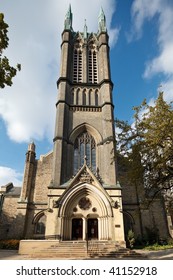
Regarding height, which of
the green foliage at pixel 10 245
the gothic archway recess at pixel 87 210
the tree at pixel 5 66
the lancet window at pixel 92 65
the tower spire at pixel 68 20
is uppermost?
the tower spire at pixel 68 20

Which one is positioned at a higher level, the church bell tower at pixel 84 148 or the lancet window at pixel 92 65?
the lancet window at pixel 92 65

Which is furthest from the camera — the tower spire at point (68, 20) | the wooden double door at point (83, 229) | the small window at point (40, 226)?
the tower spire at point (68, 20)

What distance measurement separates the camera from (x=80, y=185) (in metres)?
20.1

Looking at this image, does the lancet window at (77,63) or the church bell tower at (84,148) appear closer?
the church bell tower at (84,148)

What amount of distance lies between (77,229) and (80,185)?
422cm

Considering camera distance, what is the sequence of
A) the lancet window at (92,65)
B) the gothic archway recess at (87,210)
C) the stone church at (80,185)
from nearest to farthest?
the gothic archway recess at (87,210) → the stone church at (80,185) → the lancet window at (92,65)

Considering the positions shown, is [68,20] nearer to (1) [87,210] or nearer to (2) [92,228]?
(1) [87,210]

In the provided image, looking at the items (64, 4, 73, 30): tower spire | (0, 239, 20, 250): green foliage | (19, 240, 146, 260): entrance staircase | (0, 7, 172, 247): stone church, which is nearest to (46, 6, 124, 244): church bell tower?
(0, 7, 172, 247): stone church

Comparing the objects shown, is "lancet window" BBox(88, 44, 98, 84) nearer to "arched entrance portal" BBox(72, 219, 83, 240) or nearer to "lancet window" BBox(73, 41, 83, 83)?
"lancet window" BBox(73, 41, 83, 83)

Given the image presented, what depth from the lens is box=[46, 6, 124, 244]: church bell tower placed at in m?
18.9

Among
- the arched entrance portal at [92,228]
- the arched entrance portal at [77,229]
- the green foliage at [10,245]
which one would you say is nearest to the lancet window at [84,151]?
the arched entrance portal at [77,229]

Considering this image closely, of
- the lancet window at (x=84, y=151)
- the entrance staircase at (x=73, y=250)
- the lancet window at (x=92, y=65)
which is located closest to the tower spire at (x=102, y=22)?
the lancet window at (x=92, y=65)

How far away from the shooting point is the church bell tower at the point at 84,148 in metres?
18.9

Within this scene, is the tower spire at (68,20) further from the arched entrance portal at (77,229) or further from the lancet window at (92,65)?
the arched entrance portal at (77,229)
